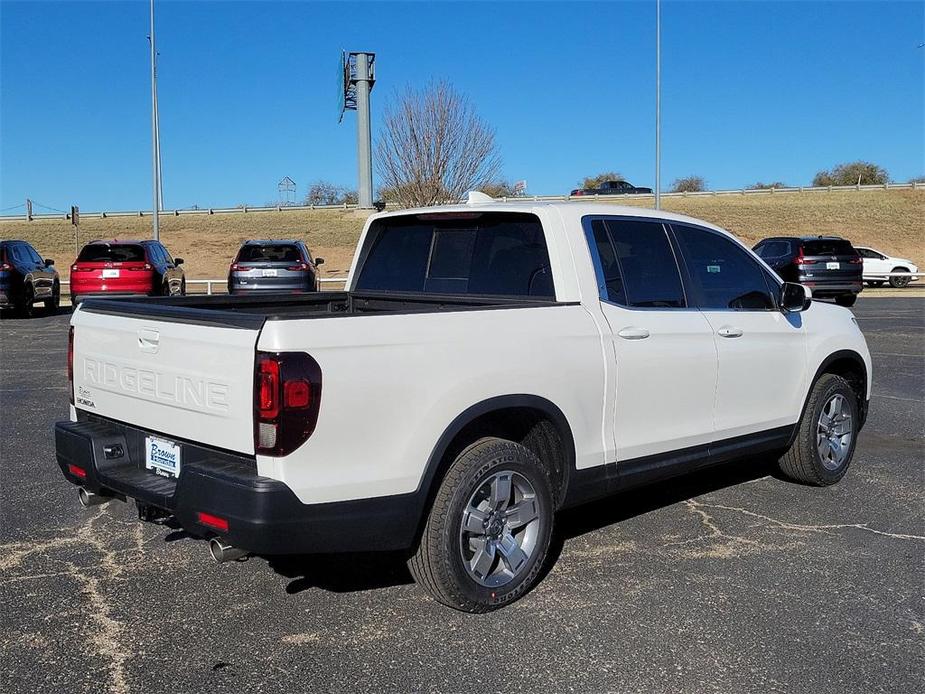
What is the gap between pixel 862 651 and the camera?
11.6 feet

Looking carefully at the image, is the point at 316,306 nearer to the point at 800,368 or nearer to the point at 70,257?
the point at 800,368

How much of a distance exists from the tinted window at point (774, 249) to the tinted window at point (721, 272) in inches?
679

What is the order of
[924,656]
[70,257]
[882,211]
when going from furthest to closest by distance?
[882,211], [70,257], [924,656]

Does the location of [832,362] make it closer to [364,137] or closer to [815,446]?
[815,446]

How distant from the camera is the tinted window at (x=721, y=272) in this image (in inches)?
200

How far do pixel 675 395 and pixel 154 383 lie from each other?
2.56 meters

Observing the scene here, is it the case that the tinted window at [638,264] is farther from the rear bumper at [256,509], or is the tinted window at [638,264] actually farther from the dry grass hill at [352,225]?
the dry grass hill at [352,225]

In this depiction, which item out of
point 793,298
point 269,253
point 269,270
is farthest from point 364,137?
point 793,298

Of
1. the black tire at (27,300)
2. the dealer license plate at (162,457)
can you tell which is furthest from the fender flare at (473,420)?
the black tire at (27,300)

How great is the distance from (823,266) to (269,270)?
12747 millimetres

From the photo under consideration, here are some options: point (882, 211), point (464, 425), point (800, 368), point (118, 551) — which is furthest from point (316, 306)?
point (882, 211)

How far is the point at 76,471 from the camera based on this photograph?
4070 mm

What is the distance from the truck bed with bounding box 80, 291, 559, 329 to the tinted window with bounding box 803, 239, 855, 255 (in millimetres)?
18107

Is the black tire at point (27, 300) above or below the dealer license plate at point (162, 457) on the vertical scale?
above
